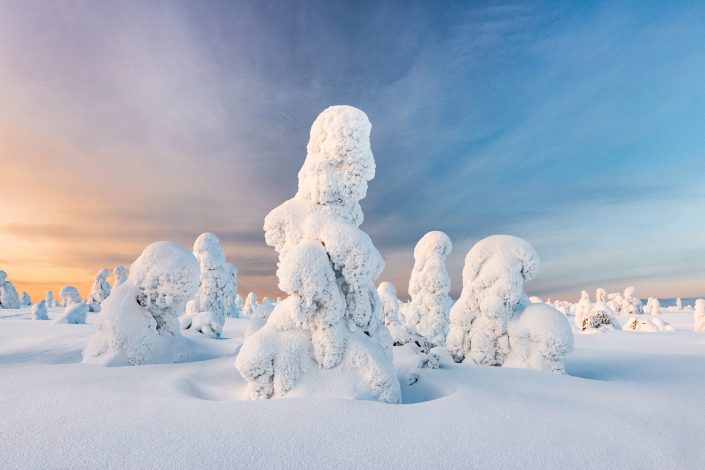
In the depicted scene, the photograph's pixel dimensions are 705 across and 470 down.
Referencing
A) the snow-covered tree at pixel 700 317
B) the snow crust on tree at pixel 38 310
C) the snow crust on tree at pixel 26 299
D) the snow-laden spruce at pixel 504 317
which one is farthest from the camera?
the snow crust on tree at pixel 26 299

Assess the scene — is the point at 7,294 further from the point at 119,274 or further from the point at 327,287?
the point at 327,287

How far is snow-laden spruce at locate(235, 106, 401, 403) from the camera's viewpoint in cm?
439

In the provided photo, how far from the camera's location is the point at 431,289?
14836 millimetres

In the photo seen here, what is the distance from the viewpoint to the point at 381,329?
17.3 ft

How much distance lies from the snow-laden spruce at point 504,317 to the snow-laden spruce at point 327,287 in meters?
3.26

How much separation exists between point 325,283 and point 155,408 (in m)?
2.09

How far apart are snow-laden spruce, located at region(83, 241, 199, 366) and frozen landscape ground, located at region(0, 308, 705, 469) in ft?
7.32

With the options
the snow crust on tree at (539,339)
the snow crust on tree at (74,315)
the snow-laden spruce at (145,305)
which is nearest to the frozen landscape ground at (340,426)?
the snow crust on tree at (539,339)

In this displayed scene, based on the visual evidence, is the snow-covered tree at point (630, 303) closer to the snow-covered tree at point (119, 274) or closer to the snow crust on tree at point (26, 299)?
the snow-covered tree at point (119, 274)

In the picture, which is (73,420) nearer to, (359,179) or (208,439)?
(208,439)

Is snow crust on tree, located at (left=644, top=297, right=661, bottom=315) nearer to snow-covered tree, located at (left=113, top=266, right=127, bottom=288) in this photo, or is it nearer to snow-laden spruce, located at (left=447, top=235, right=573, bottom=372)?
snow-laden spruce, located at (left=447, top=235, right=573, bottom=372)

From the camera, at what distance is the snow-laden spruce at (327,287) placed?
4.39 meters

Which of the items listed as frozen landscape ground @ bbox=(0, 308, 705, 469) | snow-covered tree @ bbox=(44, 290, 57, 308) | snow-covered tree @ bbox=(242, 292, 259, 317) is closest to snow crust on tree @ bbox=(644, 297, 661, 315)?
snow-covered tree @ bbox=(242, 292, 259, 317)

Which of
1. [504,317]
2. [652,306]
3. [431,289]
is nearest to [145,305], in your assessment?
[504,317]
